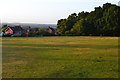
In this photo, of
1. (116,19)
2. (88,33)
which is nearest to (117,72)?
(116,19)

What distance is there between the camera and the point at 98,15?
66312 mm

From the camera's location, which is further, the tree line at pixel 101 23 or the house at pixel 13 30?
the house at pixel 13 30

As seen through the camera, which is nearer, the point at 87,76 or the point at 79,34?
the point at 87,76

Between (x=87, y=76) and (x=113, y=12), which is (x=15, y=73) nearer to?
(x=87, y=76)

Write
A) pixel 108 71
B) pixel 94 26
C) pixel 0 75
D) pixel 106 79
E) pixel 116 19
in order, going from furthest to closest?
pixel 94 26 < pixel 116 19 < pixel 108 71 < pixel 0 75 < pixel 106 79

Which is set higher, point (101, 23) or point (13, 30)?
point (101, 23)

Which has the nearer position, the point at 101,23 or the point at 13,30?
the point at 101,23

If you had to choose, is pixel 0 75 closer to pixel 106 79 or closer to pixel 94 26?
pixel 106 79

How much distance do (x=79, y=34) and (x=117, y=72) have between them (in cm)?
5741

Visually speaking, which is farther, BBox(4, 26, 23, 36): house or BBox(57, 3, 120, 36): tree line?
BBox(4, 26, 23, 36): house

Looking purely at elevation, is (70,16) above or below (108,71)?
above

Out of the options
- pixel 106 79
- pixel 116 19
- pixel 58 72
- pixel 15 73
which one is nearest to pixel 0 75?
pixel 15 73

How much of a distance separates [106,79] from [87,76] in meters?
0.80

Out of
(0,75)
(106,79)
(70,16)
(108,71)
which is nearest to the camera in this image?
(106,79)
